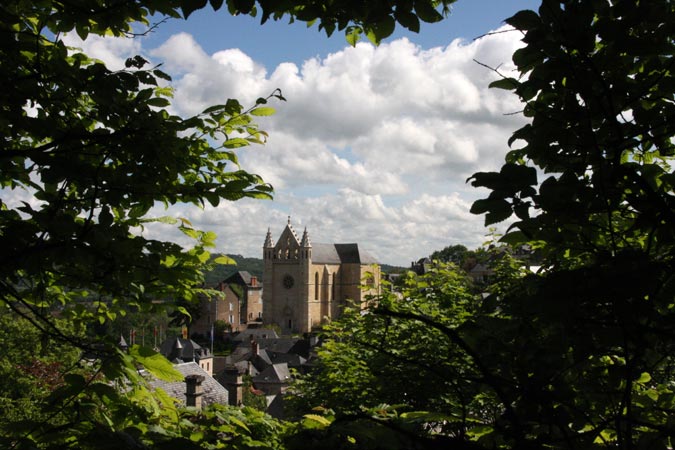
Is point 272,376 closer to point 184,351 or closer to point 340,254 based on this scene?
point 184,351

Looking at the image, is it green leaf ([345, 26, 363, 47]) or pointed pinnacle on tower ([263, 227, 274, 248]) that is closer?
green leaf ([345, 26, 363, 47])

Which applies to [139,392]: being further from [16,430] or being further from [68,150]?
[68,150]

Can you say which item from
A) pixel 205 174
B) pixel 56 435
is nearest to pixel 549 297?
pixel 56 435

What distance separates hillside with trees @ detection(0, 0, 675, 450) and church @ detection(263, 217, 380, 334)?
7380 cm

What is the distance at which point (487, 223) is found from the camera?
5.57 ft

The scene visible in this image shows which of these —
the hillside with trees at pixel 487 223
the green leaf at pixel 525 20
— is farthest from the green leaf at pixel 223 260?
the green leaf at pixel 525 20

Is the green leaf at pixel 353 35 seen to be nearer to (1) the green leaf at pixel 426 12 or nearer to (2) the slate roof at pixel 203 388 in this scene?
(1) the green leaf at pixel 426 12

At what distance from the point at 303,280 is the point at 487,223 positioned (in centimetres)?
7598

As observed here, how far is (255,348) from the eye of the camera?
47.4 metres

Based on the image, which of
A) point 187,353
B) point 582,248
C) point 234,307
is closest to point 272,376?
point 187,353

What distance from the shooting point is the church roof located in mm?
80188

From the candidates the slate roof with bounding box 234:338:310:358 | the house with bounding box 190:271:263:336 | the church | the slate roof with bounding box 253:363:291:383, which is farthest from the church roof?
the slate roof with bounding box 253:363:291:383

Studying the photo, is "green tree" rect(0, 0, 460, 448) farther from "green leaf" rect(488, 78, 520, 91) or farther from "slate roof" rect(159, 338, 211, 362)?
"slate roof" rect(159, 338, 211, 362)

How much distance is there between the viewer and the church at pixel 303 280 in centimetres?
7756
